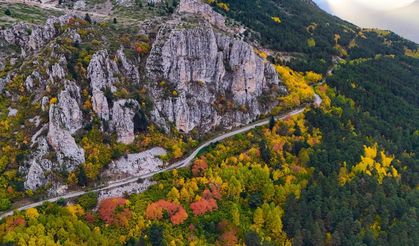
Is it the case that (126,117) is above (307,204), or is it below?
above

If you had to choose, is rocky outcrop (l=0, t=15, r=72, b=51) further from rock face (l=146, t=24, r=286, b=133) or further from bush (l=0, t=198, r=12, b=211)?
bush (l=0, t=198, r=12, b=211)

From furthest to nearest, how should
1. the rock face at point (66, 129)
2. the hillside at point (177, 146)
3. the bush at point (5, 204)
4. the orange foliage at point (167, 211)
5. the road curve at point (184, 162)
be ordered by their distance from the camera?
1. the rock face at point (66, 129)
2. the orange foliage at point (167, 211)
3. the hillside at point (177, 146)
4. the road curve at point (184, 162)
5. the bush at point (5, 204)

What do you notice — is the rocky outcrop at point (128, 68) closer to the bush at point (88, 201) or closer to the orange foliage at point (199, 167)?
the orange foliage at point (199, 167)

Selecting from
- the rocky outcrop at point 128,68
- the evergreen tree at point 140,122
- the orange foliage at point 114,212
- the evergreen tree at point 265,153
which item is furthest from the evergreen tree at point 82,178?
the evergreen tree at point 265,153

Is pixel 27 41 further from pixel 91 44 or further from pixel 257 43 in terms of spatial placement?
pixel 257 43

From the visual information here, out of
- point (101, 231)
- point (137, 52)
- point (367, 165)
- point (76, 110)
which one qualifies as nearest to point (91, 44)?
point (137, 52)

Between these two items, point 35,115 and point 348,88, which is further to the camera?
point 348,88

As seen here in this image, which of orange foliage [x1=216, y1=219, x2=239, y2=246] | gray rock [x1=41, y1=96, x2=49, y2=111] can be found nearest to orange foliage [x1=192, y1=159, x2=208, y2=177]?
orange foliage [x1=216, y1=219, x2=239, y2=246]

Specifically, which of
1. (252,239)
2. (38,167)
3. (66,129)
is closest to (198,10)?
(66,129)
